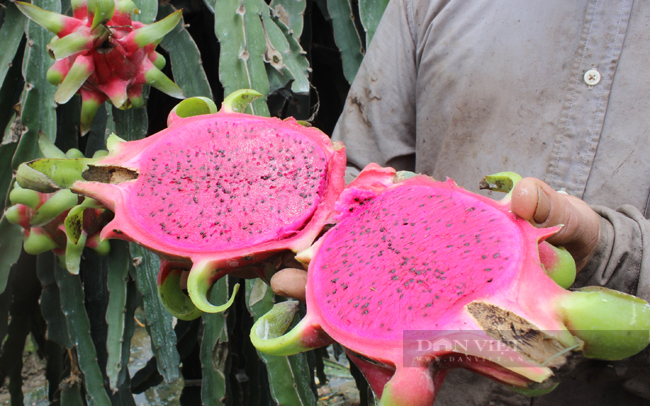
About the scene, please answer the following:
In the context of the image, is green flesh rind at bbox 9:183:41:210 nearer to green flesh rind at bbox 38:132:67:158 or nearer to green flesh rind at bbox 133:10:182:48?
green flesh rind at bbox 38:132:67:158

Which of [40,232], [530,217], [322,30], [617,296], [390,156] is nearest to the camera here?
[617,296]

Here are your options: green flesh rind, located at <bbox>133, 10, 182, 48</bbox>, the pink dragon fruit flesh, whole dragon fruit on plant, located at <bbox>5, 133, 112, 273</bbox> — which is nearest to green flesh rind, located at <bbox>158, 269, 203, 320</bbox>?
the pink dragon fruit flesh

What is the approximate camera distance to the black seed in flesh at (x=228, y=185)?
0.70m

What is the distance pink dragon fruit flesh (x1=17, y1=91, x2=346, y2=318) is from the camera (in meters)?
0.67

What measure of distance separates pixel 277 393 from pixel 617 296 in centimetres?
64

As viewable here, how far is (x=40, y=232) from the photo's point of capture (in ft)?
2.74

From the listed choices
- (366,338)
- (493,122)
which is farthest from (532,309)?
(493,122)

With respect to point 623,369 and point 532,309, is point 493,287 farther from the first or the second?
point 623,369

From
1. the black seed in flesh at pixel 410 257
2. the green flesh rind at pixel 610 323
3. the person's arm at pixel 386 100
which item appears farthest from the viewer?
the person's arm at pixel 386 100

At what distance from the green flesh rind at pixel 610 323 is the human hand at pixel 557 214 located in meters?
0.13

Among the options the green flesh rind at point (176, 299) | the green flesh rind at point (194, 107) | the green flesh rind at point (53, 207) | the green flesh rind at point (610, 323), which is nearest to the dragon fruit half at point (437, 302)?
the green flesh rind at point (610, 323)

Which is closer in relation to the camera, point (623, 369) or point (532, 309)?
point (532, 309)

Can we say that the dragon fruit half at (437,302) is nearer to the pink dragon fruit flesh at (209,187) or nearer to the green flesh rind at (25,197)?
the pink dragon fruit flesh at (209,187)

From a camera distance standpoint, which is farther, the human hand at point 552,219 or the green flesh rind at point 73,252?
the green flesh rind at point 73,252
